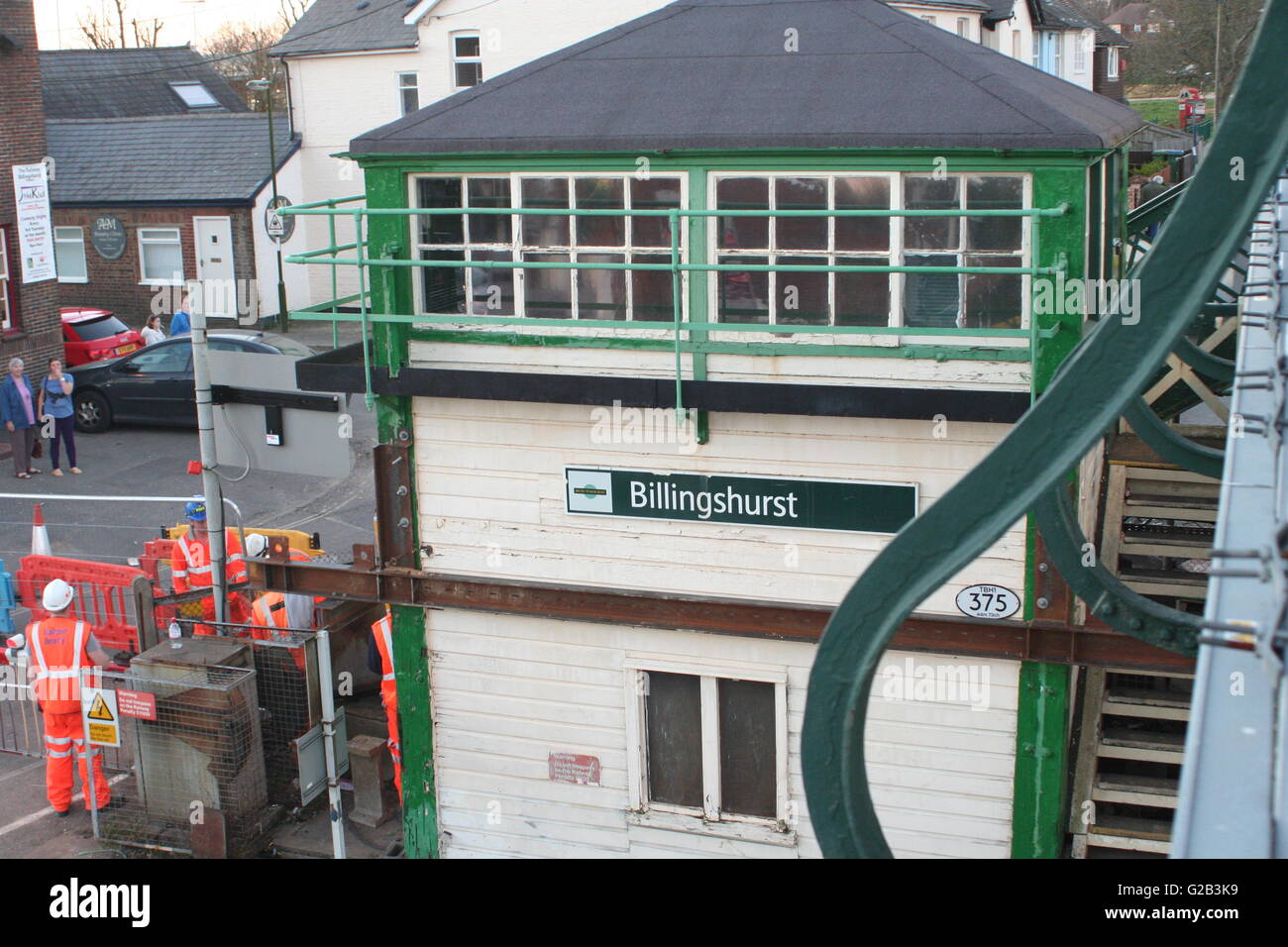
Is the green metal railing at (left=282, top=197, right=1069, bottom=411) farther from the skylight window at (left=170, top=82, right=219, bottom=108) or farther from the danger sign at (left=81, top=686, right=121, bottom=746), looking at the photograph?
the skylight window at (left=170, top=82, right=219, bottom=108)

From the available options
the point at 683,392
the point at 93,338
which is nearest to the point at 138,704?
the point at 683,392

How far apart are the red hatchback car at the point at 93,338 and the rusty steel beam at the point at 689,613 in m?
18.2

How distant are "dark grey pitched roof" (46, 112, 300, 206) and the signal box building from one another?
22724 millimetres

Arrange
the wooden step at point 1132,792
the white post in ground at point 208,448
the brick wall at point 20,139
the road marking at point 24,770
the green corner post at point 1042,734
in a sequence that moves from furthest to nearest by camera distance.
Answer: the brick wall at point 20,139 → the road marking at point 24,770 → the white post in ground at point 208,448 → the wooden step at point 1132,792 → the green corner post at point 1042,734

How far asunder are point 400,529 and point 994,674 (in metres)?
4.25

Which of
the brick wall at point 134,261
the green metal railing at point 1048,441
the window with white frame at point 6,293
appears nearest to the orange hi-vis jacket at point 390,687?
the green metal railing at point 1048,441

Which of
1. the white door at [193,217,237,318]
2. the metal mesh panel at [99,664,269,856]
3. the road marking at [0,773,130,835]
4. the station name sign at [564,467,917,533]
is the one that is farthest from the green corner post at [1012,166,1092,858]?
the white door at [193,217,237,318]

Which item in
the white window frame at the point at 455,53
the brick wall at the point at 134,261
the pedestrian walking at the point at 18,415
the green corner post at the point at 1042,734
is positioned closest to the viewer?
the green corner post at the point at 1042,734

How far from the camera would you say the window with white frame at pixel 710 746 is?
367 inches

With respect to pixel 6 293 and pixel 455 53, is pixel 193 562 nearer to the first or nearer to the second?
pixel 6 293

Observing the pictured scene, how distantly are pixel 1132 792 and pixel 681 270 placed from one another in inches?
174

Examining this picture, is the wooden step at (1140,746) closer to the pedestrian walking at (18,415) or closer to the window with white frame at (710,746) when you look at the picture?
the window with white frame at (710,746)

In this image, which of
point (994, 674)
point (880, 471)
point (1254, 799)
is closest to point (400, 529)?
point (880, 471)

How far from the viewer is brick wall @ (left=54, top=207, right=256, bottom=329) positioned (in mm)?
30891
